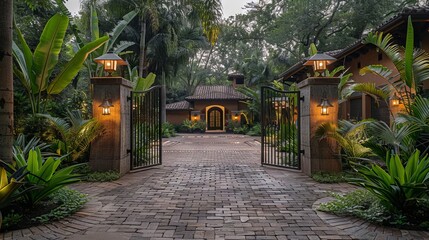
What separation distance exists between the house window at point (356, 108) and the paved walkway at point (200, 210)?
777 centimetres

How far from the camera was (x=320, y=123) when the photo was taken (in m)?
7.17

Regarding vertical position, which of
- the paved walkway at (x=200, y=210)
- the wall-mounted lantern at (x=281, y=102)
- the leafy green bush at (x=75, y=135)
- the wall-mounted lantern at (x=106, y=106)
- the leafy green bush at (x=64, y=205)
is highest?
the wall-mounted lantern at (x=281, y=102)

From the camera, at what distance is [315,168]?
23.4ft

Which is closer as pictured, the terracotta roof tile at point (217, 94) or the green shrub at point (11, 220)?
the green shrub at point (11, 220)

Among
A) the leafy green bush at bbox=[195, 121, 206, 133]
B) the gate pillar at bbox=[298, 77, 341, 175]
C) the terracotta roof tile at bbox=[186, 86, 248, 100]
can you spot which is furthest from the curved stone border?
the leafy green bush at bbox=[195, 121, 206, 133]

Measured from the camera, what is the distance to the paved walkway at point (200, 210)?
3699 millimetres

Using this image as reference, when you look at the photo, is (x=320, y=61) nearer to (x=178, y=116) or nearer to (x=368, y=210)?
(x=368, y=210)

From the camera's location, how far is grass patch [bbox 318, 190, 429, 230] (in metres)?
3.79

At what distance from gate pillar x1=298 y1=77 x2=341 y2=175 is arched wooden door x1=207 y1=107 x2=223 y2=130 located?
82.9 feet

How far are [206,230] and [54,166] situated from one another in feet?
7.72

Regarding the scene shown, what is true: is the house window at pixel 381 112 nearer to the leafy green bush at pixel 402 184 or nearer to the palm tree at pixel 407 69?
the palm tree at pixel 407 69

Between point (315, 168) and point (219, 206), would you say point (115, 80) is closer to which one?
point (219, 206)

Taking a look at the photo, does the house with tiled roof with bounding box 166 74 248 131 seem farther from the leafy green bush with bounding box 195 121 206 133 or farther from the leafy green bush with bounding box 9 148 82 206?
the leafy green bush with bounding box 9 148 82 206

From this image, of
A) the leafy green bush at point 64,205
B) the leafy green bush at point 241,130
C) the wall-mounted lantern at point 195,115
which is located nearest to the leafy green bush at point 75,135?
the leafy green bush at point 64,205
